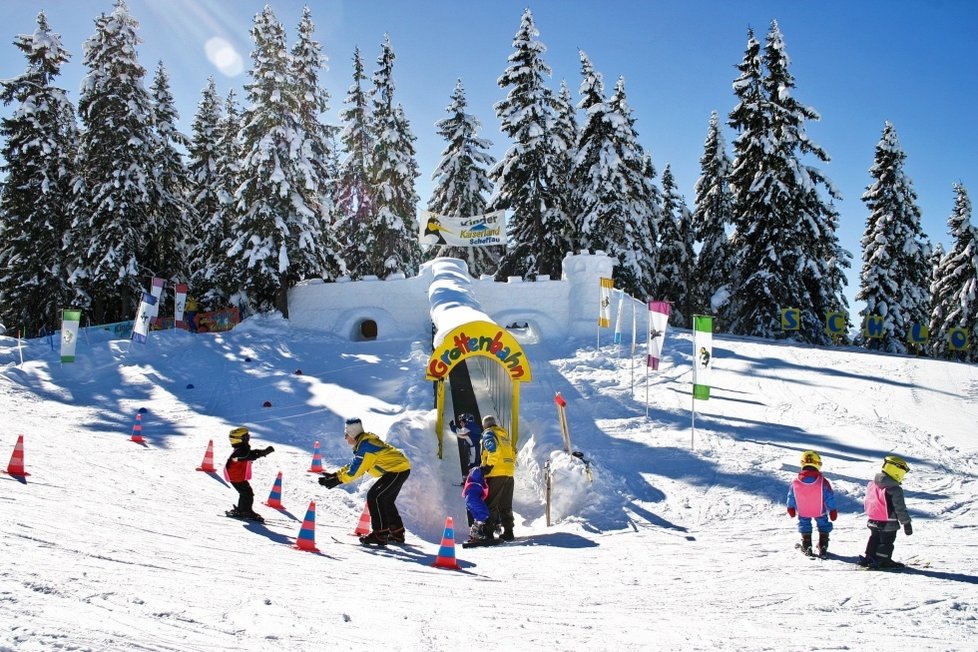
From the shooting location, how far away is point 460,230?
27.9 metres

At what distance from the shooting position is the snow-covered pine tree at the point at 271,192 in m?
25.3

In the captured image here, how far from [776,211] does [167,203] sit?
88.6 feet

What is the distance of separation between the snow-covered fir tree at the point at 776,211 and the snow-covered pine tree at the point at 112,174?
26.0 metres

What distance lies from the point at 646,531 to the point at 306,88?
28.5 meters

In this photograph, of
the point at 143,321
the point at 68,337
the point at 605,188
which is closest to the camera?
the point at 68,337

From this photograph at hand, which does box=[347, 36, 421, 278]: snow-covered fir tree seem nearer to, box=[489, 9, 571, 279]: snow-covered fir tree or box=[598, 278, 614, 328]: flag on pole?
box=[489, 9, 571, 279]: snow-covered fir tree

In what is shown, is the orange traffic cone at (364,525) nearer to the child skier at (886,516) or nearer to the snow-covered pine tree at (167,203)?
the child skier at (886,516)

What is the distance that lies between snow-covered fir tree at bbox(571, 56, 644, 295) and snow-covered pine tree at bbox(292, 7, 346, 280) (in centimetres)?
1195

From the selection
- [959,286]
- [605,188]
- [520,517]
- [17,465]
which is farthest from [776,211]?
[17,465]

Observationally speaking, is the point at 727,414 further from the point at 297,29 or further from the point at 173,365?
the point at 297,29

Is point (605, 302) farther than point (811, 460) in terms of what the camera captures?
Yes

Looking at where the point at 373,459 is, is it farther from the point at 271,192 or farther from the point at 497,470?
the point at 271,192

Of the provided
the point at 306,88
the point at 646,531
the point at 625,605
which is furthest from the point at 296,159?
the point at 625,605

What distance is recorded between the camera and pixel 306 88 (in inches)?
1190
